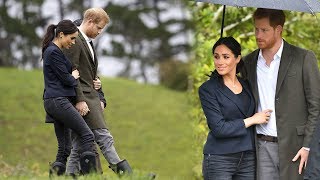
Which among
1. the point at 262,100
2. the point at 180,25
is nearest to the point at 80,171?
the point at 262,100

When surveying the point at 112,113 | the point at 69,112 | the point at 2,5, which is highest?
the point at 2,5

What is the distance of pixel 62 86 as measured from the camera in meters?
5.77

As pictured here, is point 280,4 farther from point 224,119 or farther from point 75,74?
point 75,74

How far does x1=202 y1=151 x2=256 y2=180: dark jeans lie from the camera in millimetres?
5238

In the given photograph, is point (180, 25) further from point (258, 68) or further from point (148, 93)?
point (258, 68)

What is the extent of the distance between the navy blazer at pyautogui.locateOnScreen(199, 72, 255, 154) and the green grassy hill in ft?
32.2

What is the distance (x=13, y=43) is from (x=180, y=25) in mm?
8572

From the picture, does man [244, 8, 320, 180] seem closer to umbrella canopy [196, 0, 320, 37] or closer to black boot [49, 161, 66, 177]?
umbrella canopy [196, 0, 320, 37]

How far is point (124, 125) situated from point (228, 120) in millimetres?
15289

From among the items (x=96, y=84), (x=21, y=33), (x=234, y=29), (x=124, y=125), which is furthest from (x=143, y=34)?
(x=96, y=84)

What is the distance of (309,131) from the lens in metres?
5.37

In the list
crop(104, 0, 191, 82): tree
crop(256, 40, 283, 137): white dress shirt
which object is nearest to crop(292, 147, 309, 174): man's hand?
crop(256, 40, 283, 137): white dress shirt

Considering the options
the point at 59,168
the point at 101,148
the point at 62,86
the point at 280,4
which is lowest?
the point at 59,168

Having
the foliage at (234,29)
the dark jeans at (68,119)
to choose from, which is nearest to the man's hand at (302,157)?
the dark jeans at (68,119)
